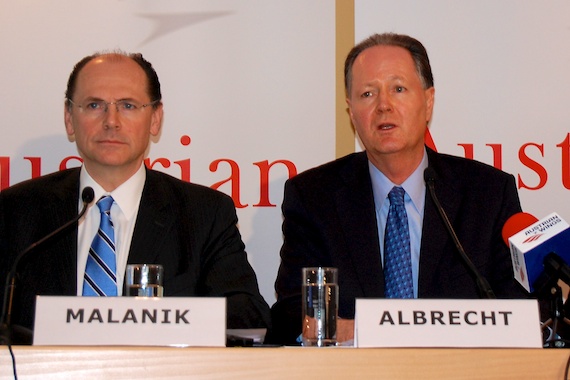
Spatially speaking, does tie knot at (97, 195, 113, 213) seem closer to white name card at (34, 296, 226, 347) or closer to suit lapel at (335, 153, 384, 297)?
suit lapel at (335, 153, 384, 297)

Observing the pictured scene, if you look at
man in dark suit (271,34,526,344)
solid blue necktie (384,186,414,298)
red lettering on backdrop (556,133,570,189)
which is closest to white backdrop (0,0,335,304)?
man in dark suit (271,34,526,344)

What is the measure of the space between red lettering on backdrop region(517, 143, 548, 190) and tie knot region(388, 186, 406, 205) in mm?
758

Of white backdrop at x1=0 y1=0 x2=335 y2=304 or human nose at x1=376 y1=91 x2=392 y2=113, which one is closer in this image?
human nose at x1=376 y1=91 x2=392 y2=113

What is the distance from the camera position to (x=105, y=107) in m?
3.18

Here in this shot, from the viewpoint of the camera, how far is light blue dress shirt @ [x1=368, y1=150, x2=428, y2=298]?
312 cm

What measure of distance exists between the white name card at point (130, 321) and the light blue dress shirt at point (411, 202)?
1.45 m

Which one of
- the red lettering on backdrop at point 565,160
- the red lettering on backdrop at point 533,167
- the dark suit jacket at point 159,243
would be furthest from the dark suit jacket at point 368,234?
the red lettering on backdrop at point 565,160

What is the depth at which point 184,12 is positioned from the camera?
3701 millimetres

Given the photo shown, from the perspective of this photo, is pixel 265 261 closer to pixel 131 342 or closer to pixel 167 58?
pixel 167 58

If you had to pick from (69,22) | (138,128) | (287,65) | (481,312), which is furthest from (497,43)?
(481,312)

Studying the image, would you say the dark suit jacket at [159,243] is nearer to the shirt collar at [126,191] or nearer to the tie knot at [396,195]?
the shirt collar at [126,191]

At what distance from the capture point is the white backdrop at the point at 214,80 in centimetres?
361

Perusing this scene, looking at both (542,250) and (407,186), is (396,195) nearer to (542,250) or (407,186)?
(407,186)

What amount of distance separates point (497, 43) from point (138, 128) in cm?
170
